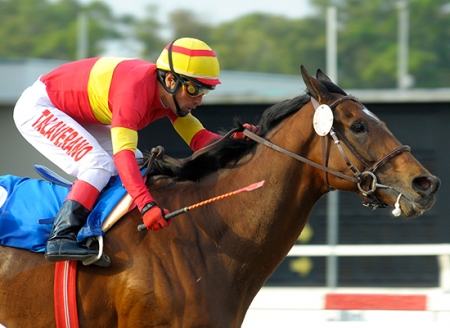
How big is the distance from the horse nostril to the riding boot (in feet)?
5.47

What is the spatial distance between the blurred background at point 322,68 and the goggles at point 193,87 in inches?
18.3

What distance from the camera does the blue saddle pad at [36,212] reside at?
12.8 feet

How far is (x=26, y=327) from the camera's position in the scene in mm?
3881

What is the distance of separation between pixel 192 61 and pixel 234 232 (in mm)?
955

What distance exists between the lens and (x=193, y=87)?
13.2ft

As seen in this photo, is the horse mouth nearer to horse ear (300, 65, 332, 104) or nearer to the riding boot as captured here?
horse ear (300, 65, 332, 104)

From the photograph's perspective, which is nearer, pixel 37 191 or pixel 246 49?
pixel 37 191

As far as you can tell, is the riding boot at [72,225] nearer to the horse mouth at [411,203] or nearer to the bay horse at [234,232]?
the bay horse at [234,232]

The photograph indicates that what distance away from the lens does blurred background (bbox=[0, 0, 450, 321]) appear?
306 inches

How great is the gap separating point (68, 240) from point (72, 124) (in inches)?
29.1

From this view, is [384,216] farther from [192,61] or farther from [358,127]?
[192,61]

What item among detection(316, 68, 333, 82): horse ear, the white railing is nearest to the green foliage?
the white railing

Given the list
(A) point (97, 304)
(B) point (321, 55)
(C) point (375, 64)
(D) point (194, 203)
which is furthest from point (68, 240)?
(B) point (321, 55)

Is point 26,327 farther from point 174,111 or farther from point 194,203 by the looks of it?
point 174,111
